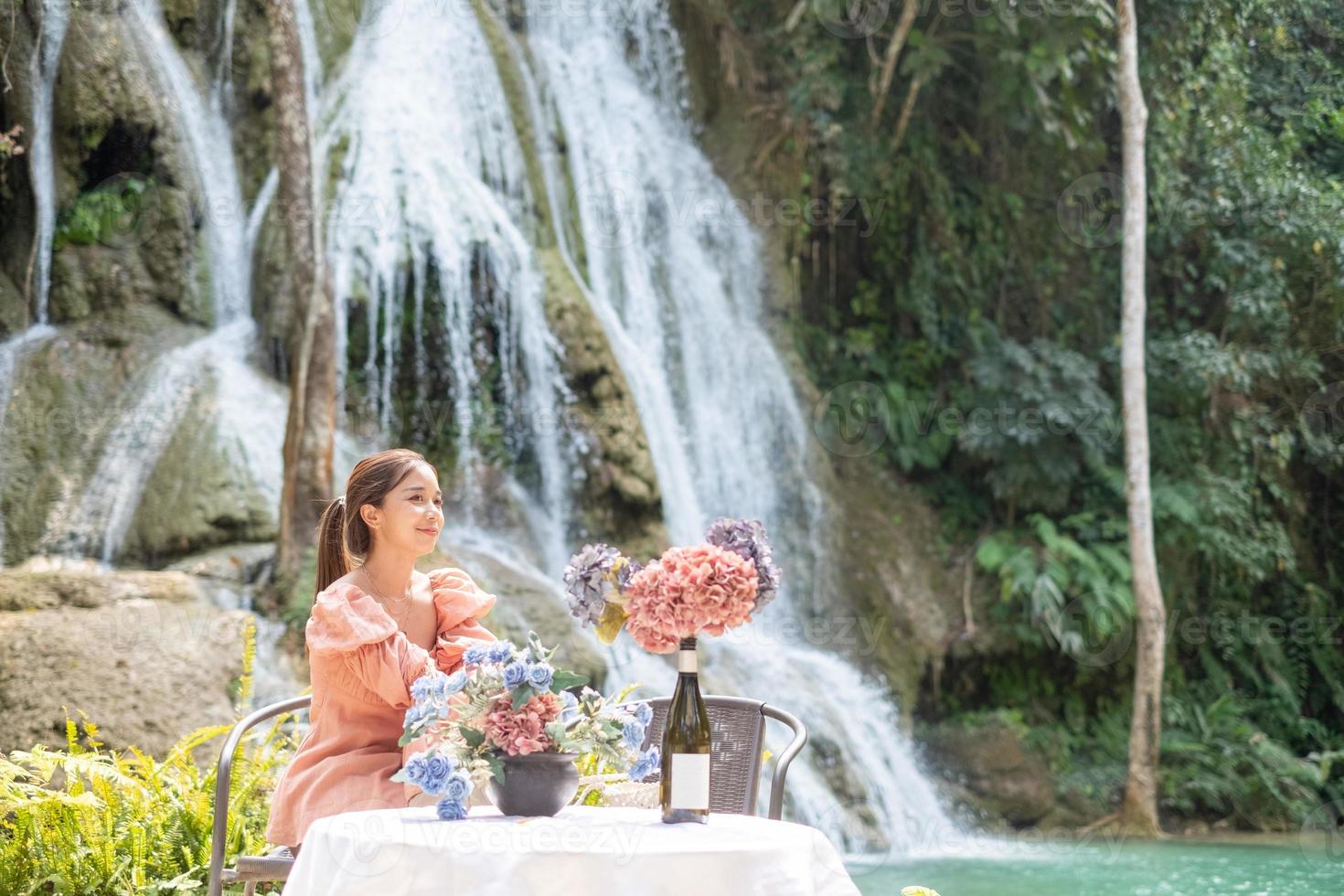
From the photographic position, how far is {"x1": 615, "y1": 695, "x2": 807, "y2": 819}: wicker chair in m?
3.41

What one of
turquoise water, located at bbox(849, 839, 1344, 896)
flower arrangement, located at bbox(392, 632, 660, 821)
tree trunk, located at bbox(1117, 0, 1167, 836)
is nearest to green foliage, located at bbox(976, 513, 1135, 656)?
tree trunk, located at bbox(1117, 0, 1167, 836)

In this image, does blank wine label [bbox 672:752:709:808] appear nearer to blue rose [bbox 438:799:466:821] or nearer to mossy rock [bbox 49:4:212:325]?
blue rose [bbox 438:799:466:821]

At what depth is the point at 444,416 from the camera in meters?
9.74

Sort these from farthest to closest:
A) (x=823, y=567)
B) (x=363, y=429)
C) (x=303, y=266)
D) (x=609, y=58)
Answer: (x=609, y=58) → (x=823, y=567) → (x=363, y=429) → (x=303, y=266)

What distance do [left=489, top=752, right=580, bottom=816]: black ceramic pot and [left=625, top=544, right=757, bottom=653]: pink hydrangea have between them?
31 centimetres

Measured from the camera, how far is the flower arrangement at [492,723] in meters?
2.61

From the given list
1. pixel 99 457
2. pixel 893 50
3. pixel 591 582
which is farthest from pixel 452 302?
pixel 591 582

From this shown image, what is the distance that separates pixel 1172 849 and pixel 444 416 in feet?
19.5

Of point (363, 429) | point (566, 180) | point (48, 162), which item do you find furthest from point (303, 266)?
point (566, 180)

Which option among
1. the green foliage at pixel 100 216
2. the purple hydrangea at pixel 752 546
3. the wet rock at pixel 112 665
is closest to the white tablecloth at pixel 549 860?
the purple hydrangea at pixel 752 546

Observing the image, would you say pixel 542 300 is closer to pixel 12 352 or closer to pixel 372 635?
pixel 12 352

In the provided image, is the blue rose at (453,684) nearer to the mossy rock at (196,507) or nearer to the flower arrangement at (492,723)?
the flower arrangement at (492,723)

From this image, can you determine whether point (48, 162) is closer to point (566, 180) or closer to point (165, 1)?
point (165, 1)

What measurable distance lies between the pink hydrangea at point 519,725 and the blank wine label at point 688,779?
0.94 feet
